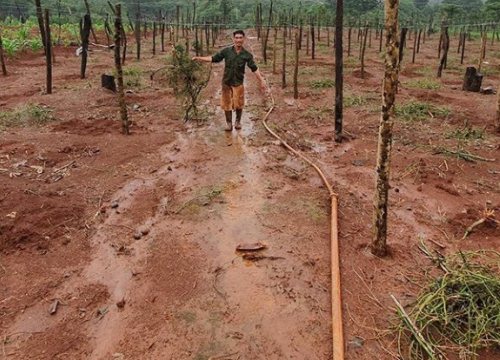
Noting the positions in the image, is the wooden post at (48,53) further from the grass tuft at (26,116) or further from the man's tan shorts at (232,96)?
the man's tan shorts at (232,96)

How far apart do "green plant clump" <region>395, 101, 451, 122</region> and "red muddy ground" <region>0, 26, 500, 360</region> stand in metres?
0.29

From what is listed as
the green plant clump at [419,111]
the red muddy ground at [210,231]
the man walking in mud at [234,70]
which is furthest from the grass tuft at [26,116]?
the green plant clump at [419,111]

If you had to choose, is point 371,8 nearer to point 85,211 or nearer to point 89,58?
point 89,58

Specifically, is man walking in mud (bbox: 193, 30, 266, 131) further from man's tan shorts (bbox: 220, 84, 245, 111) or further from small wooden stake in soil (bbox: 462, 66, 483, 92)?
small wooden stake in soil (bbox: 462, 66, 483, 92)

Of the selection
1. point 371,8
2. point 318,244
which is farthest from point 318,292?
point 371,8

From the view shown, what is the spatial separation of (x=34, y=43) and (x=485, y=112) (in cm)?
1707

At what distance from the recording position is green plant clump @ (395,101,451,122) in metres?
9.27

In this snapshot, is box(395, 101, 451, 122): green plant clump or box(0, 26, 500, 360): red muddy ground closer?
box(0, 26, 500, 360): red muddy ground

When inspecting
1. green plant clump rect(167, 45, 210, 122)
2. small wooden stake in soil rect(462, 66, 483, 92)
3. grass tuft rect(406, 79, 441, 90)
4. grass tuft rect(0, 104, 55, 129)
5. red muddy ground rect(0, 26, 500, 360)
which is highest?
green plant clump rect(167, 45, 210, 122)

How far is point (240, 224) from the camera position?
4812 mm

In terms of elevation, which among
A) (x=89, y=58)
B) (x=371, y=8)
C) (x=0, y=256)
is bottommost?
(x=0, y=256)

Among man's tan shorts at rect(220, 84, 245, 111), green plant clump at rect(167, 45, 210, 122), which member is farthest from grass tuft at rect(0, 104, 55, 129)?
man's tan shorts at rect(220, 84, 245, 111)

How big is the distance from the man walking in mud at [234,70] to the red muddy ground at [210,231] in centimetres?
55

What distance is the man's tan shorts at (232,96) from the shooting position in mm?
7766
